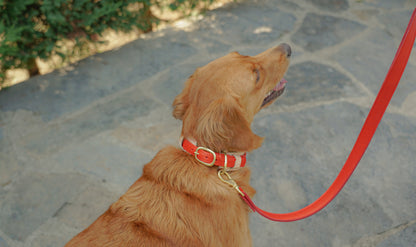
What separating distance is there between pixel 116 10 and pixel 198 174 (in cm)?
343

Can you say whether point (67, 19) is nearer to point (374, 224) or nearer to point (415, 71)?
point (374, 224)

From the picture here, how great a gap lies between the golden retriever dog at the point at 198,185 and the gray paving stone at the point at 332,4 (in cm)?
408

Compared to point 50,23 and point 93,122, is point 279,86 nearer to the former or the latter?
point 93,122

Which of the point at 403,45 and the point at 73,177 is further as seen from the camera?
the point at 73,177

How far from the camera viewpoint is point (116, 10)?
446cm

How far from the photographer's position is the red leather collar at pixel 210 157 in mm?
1807

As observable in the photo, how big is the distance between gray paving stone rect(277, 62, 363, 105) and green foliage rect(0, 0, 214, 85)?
7.91 feet

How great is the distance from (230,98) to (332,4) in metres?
4.57

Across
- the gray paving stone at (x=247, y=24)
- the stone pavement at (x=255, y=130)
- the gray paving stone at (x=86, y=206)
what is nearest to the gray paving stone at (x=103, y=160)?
the stone pavement at (x=255, y=130)

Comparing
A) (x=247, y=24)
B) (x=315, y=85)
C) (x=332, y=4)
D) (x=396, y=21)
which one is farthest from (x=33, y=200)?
(x=396, y=21)

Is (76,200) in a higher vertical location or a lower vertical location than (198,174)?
lower

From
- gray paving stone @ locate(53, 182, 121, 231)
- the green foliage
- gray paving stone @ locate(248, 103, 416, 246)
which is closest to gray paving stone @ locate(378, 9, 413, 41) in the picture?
gray paving stone @ locate(248, 103, 416, 246)

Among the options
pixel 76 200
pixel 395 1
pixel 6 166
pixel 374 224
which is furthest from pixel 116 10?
pixel 395 1

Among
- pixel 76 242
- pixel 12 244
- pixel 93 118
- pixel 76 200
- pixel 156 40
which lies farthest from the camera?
pixel 156 40
